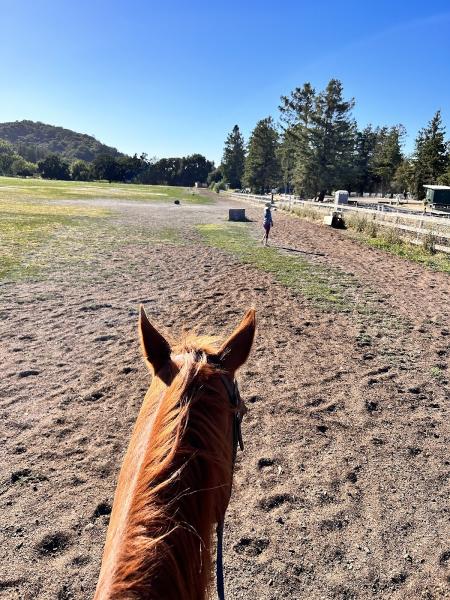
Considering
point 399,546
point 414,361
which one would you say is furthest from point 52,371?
point 414,361

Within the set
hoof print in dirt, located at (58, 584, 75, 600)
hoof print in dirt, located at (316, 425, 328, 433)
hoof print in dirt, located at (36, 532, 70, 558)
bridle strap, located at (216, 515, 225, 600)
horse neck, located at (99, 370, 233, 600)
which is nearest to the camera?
horse neck, located at (99, 370, 233, 600)

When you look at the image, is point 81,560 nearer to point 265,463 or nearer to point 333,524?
point 265,463

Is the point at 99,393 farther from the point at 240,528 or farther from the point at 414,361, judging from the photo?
the point at 414,361

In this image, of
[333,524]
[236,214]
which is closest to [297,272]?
[333,524]

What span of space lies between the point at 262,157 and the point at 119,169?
55945 mm

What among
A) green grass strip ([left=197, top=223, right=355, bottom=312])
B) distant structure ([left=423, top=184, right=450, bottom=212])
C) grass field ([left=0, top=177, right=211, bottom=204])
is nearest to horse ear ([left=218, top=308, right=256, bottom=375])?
green grass strip ([left=197, top=223, right=355, bottom=312])

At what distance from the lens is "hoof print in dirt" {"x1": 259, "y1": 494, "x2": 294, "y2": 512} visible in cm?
291

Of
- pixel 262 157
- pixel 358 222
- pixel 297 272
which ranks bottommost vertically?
pixel 297 272

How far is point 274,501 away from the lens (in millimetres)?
2955

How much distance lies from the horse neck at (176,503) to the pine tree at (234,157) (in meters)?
89.3

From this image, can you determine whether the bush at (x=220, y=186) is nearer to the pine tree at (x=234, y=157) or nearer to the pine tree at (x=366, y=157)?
the pine tree at (x=234, y=157)

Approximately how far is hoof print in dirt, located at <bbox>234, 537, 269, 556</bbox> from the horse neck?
1.69 metres

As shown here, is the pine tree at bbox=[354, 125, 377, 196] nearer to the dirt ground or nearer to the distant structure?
the distant structure

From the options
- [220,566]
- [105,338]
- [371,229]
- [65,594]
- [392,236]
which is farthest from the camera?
[371,229]
